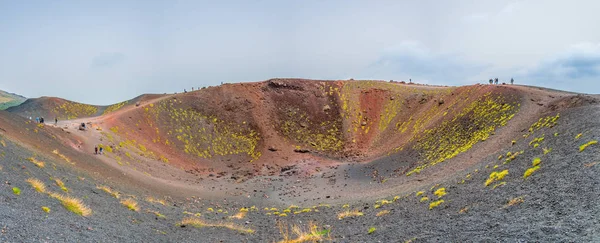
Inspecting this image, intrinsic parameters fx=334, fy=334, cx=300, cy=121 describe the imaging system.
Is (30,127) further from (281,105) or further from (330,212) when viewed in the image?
(281,105)

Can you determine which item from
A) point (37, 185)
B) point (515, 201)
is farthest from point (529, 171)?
point (37, 185)

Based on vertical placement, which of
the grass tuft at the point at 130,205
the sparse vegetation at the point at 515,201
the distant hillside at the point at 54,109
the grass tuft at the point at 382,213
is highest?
the distant hillside at the point at 54,109

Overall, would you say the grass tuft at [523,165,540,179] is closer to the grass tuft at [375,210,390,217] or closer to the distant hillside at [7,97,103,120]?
the grass tuft at [375,210,390,217]

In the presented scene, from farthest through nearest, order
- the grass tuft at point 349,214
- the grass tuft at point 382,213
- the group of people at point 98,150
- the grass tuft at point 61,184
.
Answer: the group of people at point 98,150 → the grass tuft at point 349,214 → the grass tuft at point 382,213 → the grass tuft at point 61,184

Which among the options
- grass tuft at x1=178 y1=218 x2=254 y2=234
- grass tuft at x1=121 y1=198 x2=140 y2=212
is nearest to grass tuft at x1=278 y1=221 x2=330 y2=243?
grass tuft at x1=178 y1=218 x2=254 y2=234

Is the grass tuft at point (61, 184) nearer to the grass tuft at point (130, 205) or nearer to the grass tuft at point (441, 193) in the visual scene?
the grass tuft at point (130, 205)

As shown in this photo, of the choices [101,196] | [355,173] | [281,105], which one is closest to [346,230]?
[101,196]

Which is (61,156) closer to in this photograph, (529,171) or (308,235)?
(308,235)

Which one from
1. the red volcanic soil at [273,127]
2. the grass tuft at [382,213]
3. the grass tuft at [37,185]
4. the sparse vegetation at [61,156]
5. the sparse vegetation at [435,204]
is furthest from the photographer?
the red volcanic soil at [273,127]

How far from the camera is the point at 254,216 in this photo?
23406 mm

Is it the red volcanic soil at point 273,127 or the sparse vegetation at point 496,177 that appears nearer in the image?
the sparse vegetation at point 496,177

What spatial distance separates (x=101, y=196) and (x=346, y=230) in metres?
14.0

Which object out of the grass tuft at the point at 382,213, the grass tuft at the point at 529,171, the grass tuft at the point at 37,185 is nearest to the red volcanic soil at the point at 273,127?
the grass tuft at the point at 529,171

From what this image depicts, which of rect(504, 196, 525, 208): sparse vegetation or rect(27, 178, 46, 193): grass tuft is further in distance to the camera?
rect(27, 178, 46, 193): grass tuft
